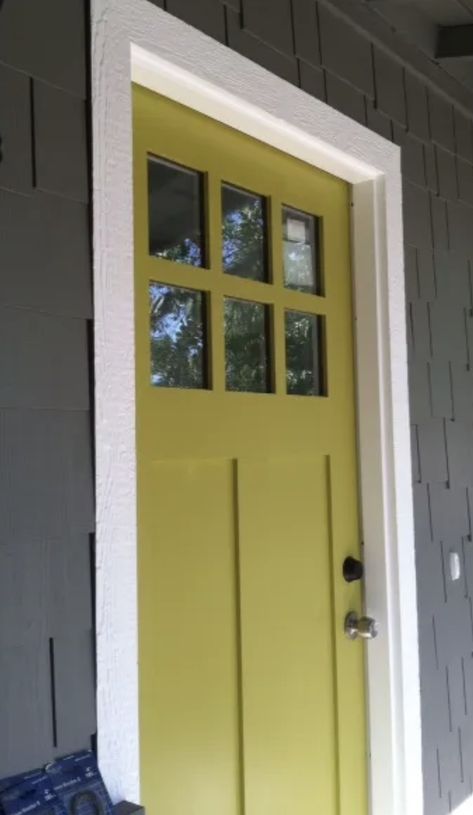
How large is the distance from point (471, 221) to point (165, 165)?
1456 millimetres

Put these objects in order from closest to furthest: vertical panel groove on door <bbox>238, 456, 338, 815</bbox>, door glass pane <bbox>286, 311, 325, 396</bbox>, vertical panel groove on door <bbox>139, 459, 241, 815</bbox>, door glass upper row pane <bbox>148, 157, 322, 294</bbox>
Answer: vertical panel groove on door <bbox>139, 459, 241, 815</bbox>, door glass upper row pane <bbox>148, 157, 322, 294</bbox>, vertical panel groove on door <bbox>238, 456, 338, 815</bbox>, door glass pane <bbox>286, 311, 325, 396</bbox>

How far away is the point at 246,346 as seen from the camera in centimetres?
193

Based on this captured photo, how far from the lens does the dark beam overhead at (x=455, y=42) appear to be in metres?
2.55

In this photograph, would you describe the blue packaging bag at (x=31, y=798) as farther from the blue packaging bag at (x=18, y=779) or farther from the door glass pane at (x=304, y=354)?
the door glass pane at (x=304, y=354)

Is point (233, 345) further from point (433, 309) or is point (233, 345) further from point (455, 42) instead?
point (455, 42)

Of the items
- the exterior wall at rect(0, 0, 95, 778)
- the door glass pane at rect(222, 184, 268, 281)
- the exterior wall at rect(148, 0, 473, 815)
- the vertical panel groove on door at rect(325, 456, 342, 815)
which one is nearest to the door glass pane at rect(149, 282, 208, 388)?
the door glass pane at rect(222, 184, 268, 281)

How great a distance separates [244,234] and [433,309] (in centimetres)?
83

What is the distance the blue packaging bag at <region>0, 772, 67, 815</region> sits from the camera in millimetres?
1198

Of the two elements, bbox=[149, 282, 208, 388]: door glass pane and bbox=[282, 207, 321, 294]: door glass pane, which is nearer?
Answer: bbox=[149, 282, 208, 388]: door glass pane

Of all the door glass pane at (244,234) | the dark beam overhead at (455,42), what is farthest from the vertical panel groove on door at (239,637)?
the dark beam overhead at (455,42)

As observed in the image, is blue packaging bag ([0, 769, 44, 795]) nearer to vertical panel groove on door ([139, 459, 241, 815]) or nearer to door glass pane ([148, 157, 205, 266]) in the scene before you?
vertical panel groove on door ([139, 459, 241, 815])

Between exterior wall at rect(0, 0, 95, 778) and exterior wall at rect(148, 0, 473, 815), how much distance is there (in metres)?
0.81

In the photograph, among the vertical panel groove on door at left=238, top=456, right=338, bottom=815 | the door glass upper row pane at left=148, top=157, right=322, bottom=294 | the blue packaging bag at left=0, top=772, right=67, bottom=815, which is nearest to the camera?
the blue packaging bag at left=0, top=772, right=67, bottom=815

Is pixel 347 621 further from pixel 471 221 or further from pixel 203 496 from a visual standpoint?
pixel 471 221
